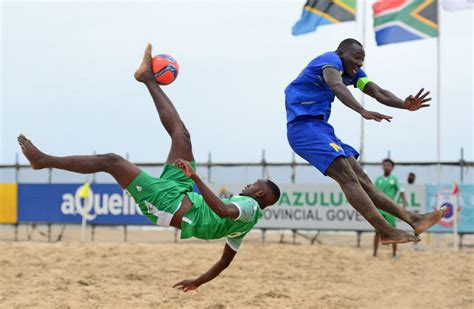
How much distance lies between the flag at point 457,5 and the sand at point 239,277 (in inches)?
248

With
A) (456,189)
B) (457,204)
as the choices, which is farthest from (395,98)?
(457,204)

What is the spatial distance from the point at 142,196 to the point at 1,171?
1459 centimetres

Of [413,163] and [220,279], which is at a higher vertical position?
[413,163]

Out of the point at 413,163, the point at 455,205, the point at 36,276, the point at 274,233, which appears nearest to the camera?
the point at 36,276

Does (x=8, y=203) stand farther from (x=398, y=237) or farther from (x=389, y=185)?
(x=398, y=237)

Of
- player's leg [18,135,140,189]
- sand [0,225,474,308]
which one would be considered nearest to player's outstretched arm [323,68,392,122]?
player's leg [18,135,140,189]

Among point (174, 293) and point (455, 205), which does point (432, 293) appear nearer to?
point (174, 293)

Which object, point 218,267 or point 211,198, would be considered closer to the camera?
point 211,198

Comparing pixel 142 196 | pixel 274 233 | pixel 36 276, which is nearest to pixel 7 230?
pixel 274 233

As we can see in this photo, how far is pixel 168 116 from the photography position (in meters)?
5.84

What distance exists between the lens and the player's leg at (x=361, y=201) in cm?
526

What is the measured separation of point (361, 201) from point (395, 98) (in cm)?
105

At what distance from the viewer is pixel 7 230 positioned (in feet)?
63.2

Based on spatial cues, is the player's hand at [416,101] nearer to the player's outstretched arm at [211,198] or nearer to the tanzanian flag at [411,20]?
the player's outstretched arm at [211,198]
